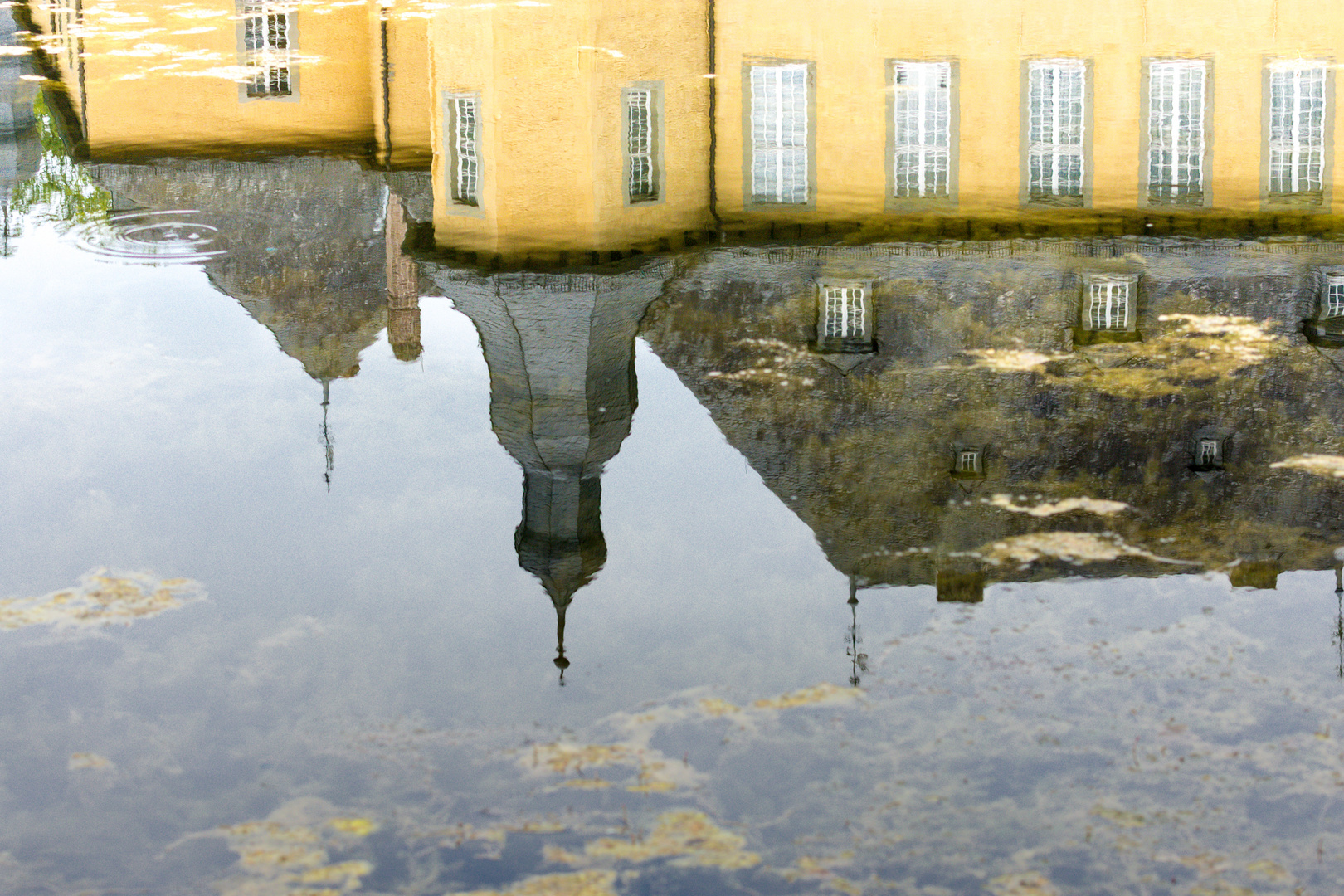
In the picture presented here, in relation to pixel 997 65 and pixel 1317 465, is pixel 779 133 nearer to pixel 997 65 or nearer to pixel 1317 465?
pixel 997 65

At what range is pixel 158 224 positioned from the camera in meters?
18.6

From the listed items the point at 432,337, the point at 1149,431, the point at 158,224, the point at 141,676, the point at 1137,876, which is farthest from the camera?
the point at 158,224

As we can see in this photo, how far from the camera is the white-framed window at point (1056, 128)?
856 inches

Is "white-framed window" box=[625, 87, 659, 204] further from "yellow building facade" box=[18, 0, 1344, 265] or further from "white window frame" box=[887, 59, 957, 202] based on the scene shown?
"white window frame" box=[887, 59, 957, 202]

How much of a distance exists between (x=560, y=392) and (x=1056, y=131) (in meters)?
11.9

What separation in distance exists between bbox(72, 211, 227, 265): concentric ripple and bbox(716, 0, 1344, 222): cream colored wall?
5.88m

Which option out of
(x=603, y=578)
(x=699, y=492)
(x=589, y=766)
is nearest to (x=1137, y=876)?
(x=589, y=766)

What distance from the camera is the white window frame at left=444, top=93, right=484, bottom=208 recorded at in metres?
19.9

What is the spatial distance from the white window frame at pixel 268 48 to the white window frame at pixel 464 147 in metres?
4.50

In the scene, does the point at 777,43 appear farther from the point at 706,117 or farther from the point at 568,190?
the point at 568,190

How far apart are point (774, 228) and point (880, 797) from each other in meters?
11.9

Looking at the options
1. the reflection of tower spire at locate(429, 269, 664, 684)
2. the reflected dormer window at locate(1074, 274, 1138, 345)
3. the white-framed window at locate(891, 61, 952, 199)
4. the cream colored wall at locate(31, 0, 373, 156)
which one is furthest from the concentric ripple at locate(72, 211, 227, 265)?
the reflected dormer window at locate(1074, 274, 1138, 345)

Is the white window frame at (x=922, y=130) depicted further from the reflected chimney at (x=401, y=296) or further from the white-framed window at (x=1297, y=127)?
the reflected chimney at (x=401, y=296)

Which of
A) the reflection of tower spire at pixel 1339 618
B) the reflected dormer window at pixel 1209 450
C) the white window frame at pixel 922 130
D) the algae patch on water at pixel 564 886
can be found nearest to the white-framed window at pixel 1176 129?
the white window frame at pixel 922 130
